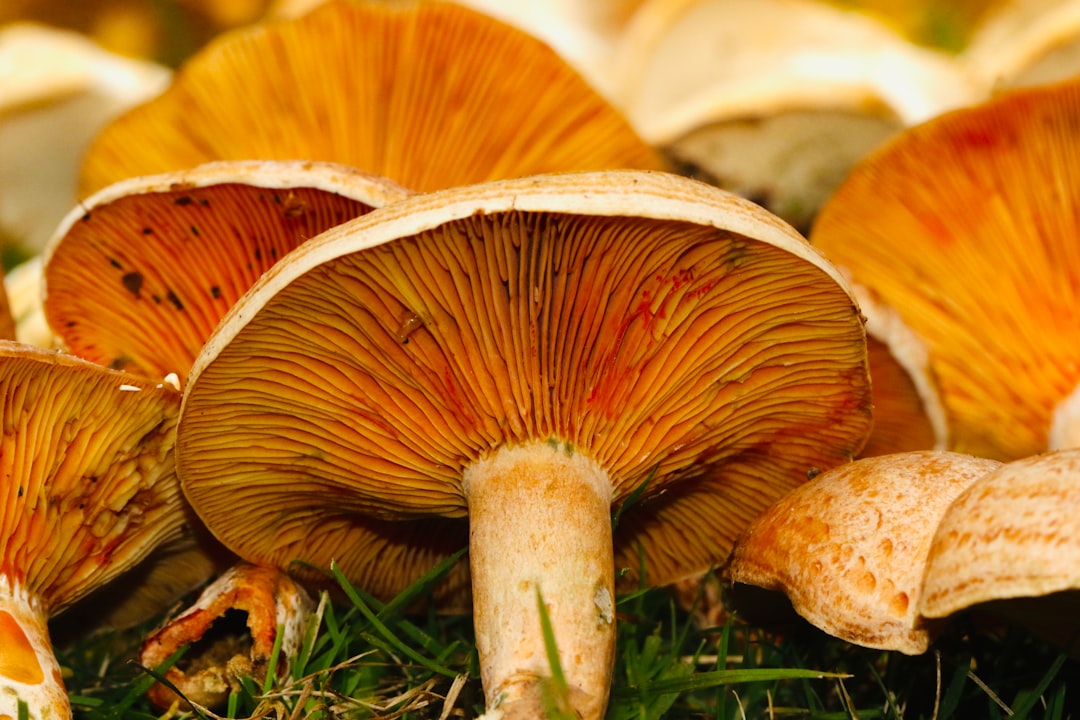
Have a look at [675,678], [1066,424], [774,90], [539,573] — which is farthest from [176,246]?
[1066,424]

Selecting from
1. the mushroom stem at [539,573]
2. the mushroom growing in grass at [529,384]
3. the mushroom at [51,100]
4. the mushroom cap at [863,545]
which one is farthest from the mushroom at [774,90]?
the mushroom at [51,100]

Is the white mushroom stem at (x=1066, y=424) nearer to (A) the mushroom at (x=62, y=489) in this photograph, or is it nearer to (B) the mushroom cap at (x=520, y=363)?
(B) the mushroom cap at (x=520, y=363)

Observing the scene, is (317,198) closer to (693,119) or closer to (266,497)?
(266,497)

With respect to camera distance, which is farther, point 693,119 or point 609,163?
point 693,119

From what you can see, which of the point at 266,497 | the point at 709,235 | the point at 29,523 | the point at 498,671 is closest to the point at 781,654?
the point at 498,671

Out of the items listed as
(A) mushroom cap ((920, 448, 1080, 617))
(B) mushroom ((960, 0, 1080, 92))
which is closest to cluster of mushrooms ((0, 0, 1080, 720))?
(A) mushroom cap ((920, 448, 1080, 617))

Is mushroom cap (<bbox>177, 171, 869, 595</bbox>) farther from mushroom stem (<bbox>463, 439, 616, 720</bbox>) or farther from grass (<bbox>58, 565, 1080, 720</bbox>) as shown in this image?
grass (<bbox>58, 565, 1080, 720</bbox>)
